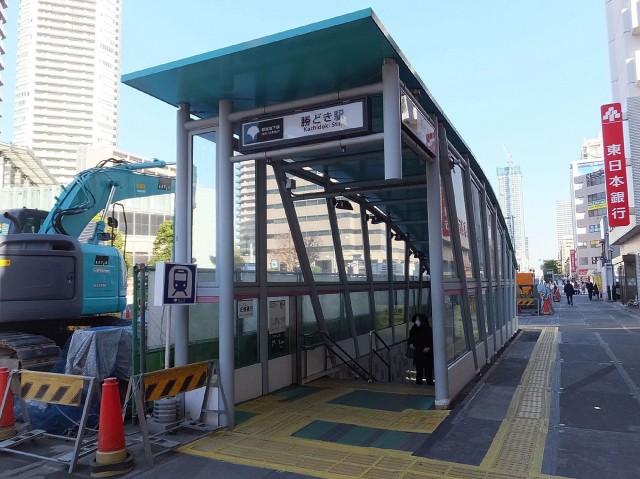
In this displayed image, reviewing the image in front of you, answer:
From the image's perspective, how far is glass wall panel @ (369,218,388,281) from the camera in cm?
1277

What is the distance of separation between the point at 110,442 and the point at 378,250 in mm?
9097

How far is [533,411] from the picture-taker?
22.0 ft

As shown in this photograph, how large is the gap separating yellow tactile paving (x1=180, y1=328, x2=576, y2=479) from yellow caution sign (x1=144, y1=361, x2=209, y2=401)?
604 mm

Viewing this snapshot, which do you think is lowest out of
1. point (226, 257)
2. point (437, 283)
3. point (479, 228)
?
point (437, 283)

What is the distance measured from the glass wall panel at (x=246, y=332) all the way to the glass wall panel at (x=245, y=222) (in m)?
0.38

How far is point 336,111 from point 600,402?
214 inches

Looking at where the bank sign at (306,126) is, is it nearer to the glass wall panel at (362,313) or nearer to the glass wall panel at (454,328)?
the glass wall panel at (454,328)

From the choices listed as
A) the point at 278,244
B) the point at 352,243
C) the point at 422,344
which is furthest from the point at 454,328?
the point at 352,243

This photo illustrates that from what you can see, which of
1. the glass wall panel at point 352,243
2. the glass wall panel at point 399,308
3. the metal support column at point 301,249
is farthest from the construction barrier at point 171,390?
the glass wall panel at point 399,308

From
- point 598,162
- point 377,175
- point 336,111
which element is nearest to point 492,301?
point 377,175

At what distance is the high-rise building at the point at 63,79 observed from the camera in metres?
145

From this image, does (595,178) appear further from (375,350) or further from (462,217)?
(462,217)

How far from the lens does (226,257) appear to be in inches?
248

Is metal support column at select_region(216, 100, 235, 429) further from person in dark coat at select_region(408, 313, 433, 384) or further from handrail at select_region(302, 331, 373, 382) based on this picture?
person in dark coat at select_region(408, 313, 433, 384)
